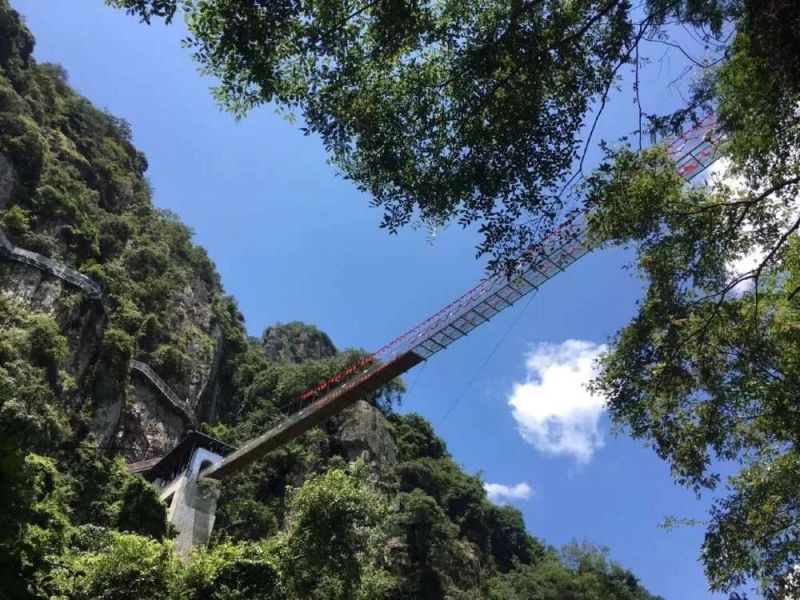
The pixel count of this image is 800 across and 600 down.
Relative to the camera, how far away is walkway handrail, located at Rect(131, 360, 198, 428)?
26.1 m

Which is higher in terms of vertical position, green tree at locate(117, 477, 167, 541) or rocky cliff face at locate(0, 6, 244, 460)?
rocky cliff face at locate(0, 6, 244, 460)

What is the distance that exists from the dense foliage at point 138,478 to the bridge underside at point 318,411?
1990 millimetres

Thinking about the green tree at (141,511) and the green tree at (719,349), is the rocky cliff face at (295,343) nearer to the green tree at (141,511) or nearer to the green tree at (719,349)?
the green tree at (141,511)

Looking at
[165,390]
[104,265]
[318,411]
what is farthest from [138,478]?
[104,265]

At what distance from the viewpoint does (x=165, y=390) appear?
1053 inches

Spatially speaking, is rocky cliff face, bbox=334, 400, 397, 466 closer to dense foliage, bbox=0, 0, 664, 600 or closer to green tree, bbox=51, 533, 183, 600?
dense foliage, bbox=0, 0, 664, 600

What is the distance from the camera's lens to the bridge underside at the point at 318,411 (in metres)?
20.0

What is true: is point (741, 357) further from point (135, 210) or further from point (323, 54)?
point (135, 210)

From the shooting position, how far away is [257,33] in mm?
5484

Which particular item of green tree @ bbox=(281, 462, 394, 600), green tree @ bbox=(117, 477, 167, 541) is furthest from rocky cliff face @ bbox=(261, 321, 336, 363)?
green tree @ bbox=(281, 462, 394, 600)

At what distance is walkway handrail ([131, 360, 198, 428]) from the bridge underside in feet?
16.9

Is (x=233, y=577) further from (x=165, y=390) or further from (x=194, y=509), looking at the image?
(x=165, y=390)

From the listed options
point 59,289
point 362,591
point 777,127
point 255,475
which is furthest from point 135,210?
point 777,127

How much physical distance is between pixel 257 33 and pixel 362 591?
1105 cm
